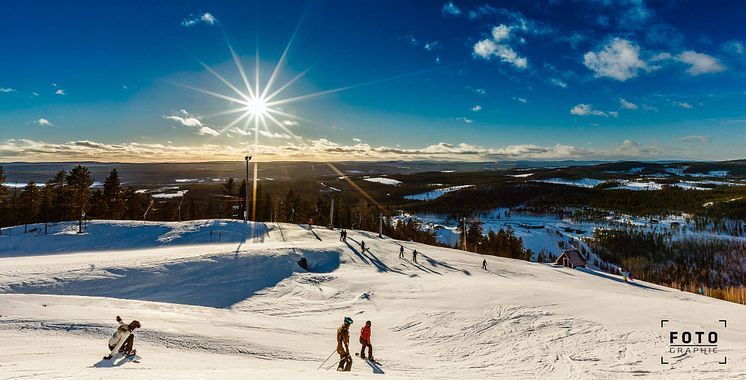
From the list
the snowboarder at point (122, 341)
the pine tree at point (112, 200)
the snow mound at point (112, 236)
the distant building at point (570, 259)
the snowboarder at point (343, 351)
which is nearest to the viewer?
the snowboarder at point (122, 341)

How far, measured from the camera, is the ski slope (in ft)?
36.7

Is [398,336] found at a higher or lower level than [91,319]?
lower

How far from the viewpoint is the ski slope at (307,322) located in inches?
440

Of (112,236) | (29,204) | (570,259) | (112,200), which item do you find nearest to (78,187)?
(112,200)

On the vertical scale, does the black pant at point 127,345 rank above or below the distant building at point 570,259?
above

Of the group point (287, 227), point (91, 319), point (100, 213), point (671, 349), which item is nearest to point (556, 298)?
point (671, 349)

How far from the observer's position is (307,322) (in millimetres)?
18547

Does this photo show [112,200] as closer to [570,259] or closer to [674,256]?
[570,259]

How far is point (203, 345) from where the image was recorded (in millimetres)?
12695

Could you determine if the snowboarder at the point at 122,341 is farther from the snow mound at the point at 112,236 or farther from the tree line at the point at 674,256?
the tree line at the point at 674,256

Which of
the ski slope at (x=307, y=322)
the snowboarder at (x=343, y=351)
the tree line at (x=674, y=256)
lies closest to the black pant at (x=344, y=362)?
the snowboarder at (x=343, y=351)

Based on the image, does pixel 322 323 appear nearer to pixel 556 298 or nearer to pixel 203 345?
pixel 203 345

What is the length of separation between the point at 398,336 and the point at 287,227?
3464 cm

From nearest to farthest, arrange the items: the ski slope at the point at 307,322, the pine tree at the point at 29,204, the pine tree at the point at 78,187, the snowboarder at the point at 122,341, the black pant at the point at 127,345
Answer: the snowboarder at the point at 122,341, the black pant at the point at 127,345, the ski slope at the point at 307,322, the pine tree at the point at 78,187, the pine tree at the point at 29,204
